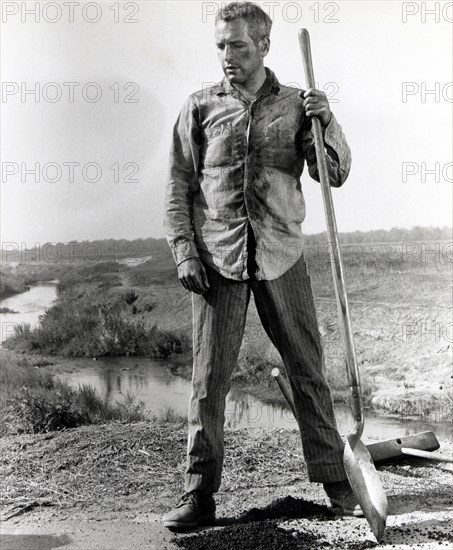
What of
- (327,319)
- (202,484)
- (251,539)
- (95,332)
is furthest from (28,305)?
(251,539)

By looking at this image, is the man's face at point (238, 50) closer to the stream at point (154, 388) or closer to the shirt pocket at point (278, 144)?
the shirt pocket at point (278, 144)

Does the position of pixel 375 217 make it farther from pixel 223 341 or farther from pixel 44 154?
pixel 223 341

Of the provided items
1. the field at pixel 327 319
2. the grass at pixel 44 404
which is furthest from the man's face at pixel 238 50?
the grass at pixel 44 404

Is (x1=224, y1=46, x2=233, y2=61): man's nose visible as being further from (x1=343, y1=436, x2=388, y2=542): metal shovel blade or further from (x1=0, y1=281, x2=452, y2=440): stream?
(x1=0, y1=281, x2=452, y2=440): stream

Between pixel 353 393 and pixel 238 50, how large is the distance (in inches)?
57.6

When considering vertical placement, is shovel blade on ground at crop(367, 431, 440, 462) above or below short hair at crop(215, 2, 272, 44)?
below

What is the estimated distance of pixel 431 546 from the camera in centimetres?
304

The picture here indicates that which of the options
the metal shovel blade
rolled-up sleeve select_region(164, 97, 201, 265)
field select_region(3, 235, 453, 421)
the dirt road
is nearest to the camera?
the metal shovel blade

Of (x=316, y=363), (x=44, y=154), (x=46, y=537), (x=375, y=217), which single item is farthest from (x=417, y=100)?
(x=46, y=537)

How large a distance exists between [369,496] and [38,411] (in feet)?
8.53

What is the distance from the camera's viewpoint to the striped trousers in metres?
3.35

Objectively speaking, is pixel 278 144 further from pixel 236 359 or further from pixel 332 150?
pixel 236 359

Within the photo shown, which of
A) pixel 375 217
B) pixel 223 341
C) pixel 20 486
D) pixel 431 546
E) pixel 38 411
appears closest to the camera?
pixel 431 546

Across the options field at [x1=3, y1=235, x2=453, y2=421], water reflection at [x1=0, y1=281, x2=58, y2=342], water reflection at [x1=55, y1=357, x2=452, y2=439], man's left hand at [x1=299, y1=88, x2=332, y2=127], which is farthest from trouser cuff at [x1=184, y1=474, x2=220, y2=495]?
water reflection at [x1=0, y1=281, x2=58, y2=342]
